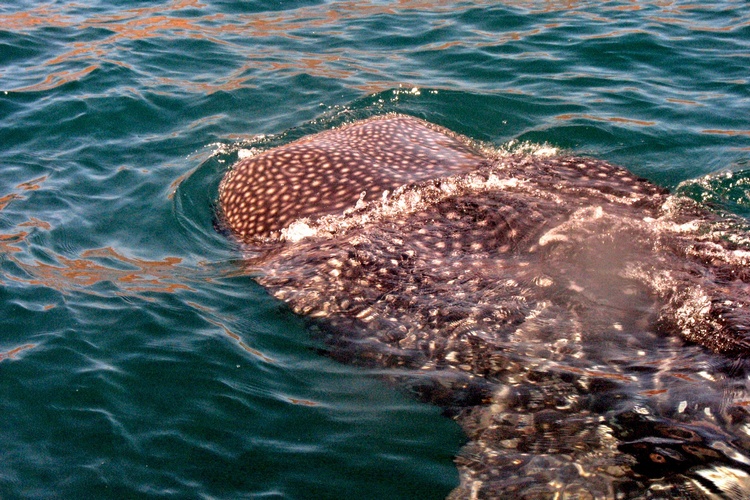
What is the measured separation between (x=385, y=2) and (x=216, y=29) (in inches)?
120

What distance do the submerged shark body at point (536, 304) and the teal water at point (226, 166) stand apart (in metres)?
0.28

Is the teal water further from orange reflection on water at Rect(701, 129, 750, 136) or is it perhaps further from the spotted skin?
the spotted skin

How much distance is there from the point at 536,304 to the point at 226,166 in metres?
4.18

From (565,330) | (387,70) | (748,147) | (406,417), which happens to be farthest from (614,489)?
(387,70)

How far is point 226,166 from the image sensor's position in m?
7.16

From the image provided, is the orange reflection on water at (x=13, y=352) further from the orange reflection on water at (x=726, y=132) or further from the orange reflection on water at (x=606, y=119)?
the orange reflection on water at (x=726, y=132)

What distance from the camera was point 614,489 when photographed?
3.02 meters

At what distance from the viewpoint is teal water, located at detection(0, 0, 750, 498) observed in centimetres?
368

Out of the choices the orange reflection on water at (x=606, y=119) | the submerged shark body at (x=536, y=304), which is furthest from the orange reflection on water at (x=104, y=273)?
the orange reflection on water at (x=606, y=119)

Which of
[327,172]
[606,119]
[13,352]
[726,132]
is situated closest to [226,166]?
[327,172]

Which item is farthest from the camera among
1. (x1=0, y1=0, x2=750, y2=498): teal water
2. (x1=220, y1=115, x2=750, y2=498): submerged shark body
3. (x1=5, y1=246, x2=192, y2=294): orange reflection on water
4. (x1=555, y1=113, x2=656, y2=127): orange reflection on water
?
(x1=555, y1=113, x2=656, y2=127): orange reflection on water

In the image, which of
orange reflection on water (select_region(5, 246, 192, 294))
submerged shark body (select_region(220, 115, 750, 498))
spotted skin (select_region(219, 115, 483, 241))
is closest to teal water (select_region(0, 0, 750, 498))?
orange reflection on water (select_region(5, 246, 192, 294))

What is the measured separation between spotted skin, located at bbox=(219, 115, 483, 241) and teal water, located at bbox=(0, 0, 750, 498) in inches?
15.8

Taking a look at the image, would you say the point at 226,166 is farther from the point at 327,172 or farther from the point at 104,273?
the point at 104,273
